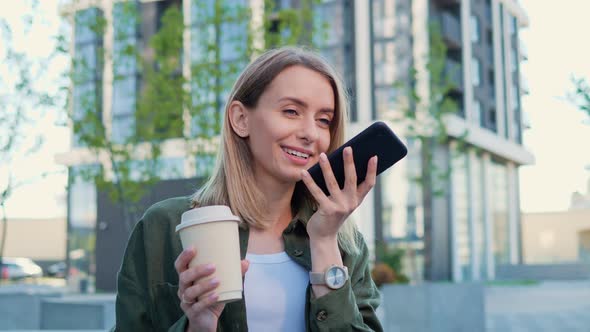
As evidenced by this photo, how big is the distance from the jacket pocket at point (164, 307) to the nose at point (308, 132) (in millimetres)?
586

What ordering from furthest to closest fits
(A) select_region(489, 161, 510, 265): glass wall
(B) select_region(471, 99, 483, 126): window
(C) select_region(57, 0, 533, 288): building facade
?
(A) select_region(489, 161, 510, 265): glass wall, (B) select_region(471, 99, 483, 126): window, (C) select_region(57, 0, 533, 288): building facade

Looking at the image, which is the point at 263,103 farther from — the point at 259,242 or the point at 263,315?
the point at 263,315

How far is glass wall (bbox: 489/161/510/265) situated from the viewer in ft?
121

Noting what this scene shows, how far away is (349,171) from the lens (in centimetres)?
179

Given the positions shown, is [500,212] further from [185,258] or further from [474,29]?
[185,258]

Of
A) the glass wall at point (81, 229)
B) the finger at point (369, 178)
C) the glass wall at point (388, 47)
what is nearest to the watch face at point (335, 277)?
the finger at point (369, 178)

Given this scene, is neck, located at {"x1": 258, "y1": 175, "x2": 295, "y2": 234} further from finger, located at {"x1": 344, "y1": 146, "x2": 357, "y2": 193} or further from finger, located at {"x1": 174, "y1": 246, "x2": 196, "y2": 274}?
finger, located at {"x1": 174, "y1": 246, "x2": 196, "y2": 274}

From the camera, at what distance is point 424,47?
27.4 meters

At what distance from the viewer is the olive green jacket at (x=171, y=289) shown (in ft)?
6.32

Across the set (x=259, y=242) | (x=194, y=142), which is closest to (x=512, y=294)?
(x=194, y=142)

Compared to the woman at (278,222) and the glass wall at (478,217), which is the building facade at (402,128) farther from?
the woman at (278,222)

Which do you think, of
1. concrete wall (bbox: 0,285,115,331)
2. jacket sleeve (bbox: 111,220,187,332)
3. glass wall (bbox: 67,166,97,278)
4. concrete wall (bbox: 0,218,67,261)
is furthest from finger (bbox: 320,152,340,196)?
concrete wall (bbox: 0,218,67,261)

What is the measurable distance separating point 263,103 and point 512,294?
22.5 m

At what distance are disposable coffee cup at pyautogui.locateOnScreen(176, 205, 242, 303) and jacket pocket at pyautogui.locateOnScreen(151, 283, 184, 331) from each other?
1.46 feet
